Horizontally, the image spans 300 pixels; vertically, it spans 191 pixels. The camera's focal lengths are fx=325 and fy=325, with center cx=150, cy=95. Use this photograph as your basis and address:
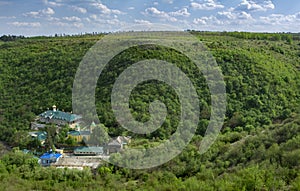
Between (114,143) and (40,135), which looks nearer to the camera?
(114,143)

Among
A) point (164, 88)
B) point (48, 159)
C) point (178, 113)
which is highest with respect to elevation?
point (164, 88)

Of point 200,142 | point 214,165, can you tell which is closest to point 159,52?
point 200,142

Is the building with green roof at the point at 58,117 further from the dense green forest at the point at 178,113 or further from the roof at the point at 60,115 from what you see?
the dense green forest at the point at 178,113

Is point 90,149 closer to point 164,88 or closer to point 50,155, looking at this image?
point 50,155

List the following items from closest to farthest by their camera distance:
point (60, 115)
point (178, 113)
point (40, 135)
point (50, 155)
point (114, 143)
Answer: point (50, 155) → point (114, 143) → point (178, 113) → point (40, 135) → point (60, 115)

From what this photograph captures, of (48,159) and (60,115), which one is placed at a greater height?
(60,115)

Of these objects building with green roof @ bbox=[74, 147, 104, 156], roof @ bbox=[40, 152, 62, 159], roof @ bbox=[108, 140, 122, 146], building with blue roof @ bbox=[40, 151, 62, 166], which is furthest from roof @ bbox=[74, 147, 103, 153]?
building with blue roof @ bbox=[40, 151, 62, 166]

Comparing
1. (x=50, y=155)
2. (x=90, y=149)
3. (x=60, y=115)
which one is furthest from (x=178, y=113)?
(x=60, y=115)

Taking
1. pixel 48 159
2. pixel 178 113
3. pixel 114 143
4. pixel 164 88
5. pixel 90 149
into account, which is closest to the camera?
pixel 48 159

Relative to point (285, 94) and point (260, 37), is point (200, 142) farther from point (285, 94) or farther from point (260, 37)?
point (260, 37)
